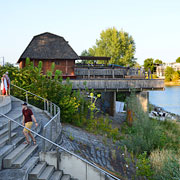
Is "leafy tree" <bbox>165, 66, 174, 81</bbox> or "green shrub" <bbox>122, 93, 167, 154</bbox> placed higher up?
"leafy tree" <bbox>165, 66, 174, 81</bbox>

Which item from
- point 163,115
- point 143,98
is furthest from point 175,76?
point 143,98

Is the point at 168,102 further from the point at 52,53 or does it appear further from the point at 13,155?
the point at 13,155

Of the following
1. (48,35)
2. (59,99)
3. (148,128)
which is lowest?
(148,128)

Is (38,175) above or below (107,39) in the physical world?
below

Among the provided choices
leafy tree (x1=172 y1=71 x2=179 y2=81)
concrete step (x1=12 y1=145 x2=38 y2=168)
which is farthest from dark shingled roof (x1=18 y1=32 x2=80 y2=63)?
leafy tree (x1=172 y1=71 x2=179 y2=81)

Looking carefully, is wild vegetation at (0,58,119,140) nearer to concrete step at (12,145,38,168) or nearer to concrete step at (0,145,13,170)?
concrete step at (12,145,38,168)

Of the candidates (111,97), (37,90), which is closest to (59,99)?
(37,90)

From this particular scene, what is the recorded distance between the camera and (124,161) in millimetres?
11555

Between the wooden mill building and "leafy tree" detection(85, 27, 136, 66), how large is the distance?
32.6 m

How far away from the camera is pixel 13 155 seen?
6793 millimetres

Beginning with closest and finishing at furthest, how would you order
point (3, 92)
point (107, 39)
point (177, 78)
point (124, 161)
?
Result: point (124, 161) → point (3, 92) → point (107, 39) → point (177, 78)

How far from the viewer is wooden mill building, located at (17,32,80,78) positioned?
28609mm

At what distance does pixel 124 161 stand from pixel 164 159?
6.58 feet

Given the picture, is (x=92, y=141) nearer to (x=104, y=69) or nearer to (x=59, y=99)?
(x=59, y=99)
